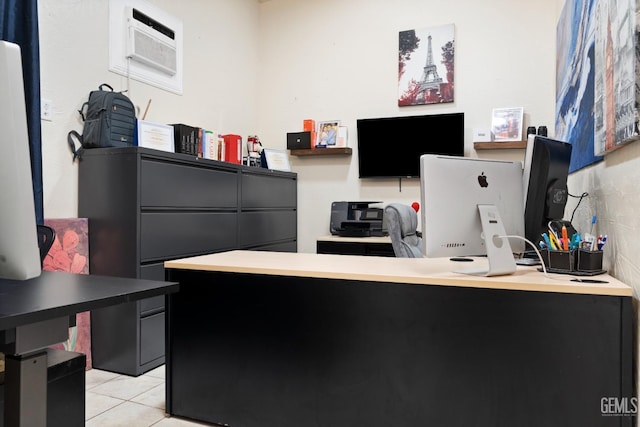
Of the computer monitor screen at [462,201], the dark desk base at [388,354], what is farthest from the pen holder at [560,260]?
the dark desk base at [388,354]

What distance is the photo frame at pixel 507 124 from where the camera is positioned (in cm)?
388

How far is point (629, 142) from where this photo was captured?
4.88 feet

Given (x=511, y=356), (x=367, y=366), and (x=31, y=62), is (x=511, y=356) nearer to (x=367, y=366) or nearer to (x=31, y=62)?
(x=367, y=366)

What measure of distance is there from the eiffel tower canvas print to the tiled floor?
3.30m

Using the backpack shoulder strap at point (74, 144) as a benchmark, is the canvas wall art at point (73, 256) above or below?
below

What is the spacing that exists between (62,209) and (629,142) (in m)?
2.96

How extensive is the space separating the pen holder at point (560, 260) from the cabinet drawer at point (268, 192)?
8.35ft

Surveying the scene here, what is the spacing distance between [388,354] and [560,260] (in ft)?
2.51

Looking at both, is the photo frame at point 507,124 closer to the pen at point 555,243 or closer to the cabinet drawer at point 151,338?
the pen at point 555,243

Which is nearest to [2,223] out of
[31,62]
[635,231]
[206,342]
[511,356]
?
[206,342]

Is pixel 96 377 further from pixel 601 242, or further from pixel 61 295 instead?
pixel 601 242

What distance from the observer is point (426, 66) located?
4.25m

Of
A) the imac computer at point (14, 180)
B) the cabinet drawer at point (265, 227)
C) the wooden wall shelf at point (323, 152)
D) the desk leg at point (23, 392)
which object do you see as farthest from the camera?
the wooden wall shelf at point (323, 152)

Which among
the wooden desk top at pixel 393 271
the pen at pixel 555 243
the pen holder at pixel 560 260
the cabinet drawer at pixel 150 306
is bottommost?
the cabinet drawer at pixel 150 306
